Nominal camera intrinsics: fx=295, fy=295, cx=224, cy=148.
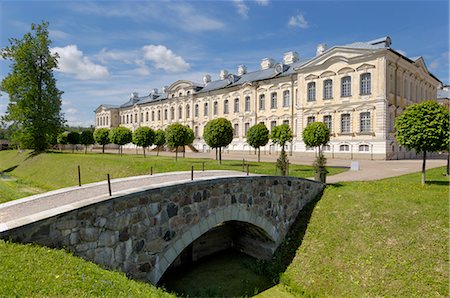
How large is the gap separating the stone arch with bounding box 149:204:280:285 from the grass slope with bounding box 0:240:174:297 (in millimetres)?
1625

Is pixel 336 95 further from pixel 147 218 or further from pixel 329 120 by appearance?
pixel 147 218

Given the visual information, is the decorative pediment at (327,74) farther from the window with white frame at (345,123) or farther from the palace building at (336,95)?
the window with white frame at (345,123)

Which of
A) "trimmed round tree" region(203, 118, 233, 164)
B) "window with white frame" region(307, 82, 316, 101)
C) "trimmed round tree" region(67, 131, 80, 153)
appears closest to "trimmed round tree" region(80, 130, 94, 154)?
"trimmed round tree" region(67, 131, 80, 153)

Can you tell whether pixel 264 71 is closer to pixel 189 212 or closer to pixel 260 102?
pixel 260 102

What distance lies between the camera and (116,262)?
6.67 meters

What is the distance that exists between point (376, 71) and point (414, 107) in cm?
2038

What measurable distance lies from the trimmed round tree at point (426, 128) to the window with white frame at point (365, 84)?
20.7 meters

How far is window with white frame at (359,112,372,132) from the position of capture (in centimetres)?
3225

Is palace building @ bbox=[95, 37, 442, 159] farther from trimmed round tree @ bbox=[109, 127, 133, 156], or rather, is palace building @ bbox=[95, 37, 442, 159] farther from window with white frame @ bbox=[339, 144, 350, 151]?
trimmed round tree @ bbox=[109, 127, 133, 156]

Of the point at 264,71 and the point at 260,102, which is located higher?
the point at 264,71

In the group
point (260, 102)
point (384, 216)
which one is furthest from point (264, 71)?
point (384, 216)

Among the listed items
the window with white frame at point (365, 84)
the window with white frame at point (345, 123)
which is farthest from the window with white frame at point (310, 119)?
the window with white frame at point (365, 84)

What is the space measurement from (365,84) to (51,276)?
34491 mm

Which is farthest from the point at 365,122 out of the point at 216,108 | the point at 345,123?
the point at 216,108
